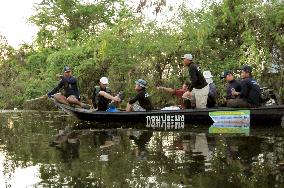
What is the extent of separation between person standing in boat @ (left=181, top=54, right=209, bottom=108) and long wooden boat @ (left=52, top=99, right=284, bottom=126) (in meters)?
0.74

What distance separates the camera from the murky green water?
529 centimetres

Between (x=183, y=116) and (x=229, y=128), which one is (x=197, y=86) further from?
(x=229, y=128)

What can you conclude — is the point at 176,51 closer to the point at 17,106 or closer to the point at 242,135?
the point at 242,135

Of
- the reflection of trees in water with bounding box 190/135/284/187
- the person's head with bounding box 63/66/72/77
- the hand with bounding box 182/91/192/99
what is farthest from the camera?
the person's head with bounding box 63/66/72/77

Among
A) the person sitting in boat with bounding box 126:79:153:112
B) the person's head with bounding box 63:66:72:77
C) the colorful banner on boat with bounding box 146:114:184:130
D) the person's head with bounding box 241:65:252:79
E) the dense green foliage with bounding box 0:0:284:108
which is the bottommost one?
the colorful banner on boat with bounding box 146:114:184:130

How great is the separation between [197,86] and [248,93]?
4.68 ft

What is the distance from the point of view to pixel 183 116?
12125 millimetres

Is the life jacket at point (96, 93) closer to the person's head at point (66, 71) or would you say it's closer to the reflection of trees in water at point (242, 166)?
the person's head at point (66, 71)

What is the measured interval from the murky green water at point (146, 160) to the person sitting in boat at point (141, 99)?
2.38 meters

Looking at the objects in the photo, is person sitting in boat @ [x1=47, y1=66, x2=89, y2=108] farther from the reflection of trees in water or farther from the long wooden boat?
the reflection of trees in water

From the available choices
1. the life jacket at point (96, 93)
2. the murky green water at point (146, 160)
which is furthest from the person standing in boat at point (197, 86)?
the life jacket at point (96, 93)

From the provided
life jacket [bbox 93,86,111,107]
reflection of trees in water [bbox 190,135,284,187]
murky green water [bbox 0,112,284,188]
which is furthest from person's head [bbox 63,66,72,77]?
reflection of trees in water [bbox 190,135,284,187]

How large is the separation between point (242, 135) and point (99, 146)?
326 centimetres

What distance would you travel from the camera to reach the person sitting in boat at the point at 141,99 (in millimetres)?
12539
